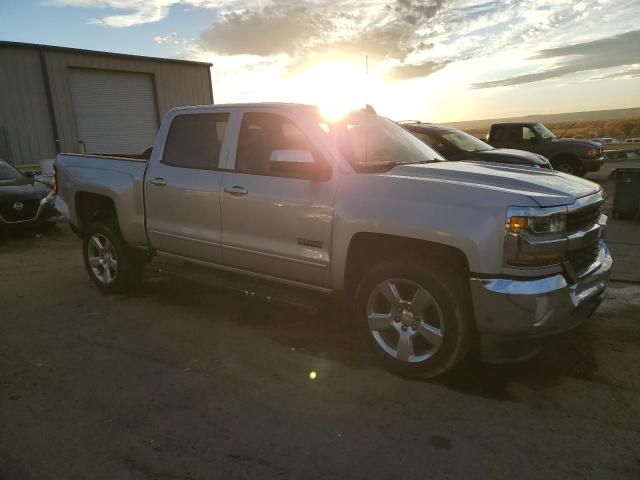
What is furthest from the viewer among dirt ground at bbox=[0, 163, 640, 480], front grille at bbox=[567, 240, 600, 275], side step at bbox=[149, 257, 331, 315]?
side step at bbox=[149, 257, 331, 315]

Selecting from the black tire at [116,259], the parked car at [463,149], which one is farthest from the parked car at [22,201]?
the parked car at [463,149]

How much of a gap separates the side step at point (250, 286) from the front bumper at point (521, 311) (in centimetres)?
128

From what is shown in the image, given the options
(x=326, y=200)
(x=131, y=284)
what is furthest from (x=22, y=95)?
(x=326, y=200)

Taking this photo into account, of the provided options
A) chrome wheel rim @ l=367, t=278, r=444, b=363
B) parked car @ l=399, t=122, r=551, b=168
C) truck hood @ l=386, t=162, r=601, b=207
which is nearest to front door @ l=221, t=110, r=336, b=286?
chrome wheel rim @ l=367, t=278, r=444, b=363

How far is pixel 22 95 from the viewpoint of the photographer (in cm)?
1608

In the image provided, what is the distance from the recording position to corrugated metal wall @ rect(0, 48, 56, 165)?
51.5ft

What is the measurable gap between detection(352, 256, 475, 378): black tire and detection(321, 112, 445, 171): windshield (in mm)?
835

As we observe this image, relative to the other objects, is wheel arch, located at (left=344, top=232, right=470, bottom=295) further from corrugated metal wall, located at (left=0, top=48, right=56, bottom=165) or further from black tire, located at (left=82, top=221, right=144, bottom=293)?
corrugated metal wall, located at (left=0, top=48, right=56, bottom=165)

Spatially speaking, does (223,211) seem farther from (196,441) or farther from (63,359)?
(196,441)

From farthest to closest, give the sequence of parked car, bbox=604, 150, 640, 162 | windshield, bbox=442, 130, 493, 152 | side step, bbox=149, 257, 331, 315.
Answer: parked car, bbox=604, 150, 640, 162 → windshield, bbox=442, 130, 493, 152 → side step, bbox=149, 257, 331, 315

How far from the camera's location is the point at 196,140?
15.6ft

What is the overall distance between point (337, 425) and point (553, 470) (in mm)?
1186

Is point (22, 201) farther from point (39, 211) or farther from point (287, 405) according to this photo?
point (287, 405)

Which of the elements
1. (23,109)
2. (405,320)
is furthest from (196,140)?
(23,109)
